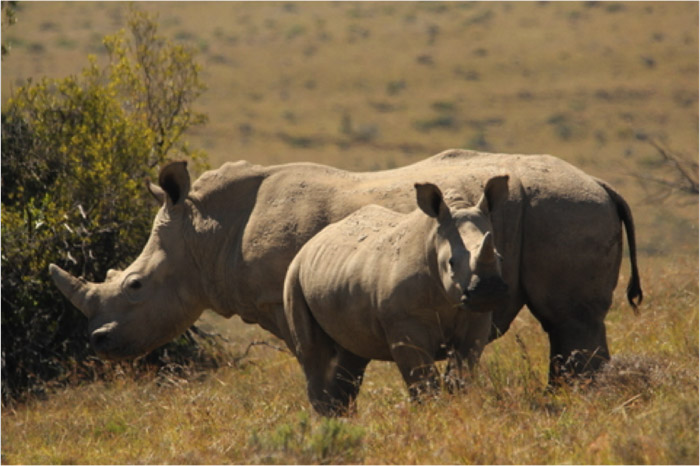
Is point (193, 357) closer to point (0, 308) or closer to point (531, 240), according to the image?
point (0, 308)

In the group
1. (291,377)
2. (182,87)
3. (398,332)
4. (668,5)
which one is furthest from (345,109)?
(398,332)

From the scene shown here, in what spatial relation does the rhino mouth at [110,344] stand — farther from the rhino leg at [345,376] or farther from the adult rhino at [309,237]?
the rhino leg at [345,376]

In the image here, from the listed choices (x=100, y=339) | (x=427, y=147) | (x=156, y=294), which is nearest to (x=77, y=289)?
(x=100, y=339)

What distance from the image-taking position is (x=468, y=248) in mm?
7113

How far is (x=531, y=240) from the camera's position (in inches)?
343

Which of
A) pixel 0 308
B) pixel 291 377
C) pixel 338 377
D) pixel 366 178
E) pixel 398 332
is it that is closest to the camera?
pixel 398 332

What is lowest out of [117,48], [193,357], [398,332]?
[193,357]

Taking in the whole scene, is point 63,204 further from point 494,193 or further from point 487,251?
point 487,251

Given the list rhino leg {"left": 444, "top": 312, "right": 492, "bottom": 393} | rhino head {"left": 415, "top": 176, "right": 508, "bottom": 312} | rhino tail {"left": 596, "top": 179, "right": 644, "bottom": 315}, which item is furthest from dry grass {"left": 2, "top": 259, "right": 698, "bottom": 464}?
rhino head {"left": 415, "top": 176, "right": 508, "bottom": 312}

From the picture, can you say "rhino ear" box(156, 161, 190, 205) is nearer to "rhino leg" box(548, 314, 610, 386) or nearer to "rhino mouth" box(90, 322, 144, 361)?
"rhino mouth" box(90, 322, 144, 361)

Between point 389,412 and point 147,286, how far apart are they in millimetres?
2845

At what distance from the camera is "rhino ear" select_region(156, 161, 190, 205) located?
9.88 m

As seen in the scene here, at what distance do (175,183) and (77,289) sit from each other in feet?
3.79

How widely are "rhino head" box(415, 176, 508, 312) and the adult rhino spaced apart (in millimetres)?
1044
